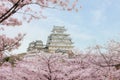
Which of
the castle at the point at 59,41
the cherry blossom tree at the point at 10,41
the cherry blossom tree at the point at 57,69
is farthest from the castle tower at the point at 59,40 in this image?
the cherry blossom tree at the point at 57,69

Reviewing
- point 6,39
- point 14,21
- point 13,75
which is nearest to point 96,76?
point 13,75

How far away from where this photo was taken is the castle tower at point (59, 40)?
200 feet

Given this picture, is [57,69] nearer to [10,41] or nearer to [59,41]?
[10,41]

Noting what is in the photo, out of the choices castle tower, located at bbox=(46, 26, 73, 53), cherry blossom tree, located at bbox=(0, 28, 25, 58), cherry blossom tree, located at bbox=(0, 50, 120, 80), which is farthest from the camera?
castle tower, located at bbox=(46, 26, 73, 53)

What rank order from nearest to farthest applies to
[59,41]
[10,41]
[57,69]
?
[57,69], [10,41], [59,41]

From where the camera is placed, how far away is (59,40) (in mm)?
62156

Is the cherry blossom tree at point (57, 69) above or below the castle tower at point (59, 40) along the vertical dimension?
below

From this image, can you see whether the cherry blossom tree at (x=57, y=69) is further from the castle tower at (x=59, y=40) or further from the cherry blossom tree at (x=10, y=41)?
the castle tower at (x=59, y=40)

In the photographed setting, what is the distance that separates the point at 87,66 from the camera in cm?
1247

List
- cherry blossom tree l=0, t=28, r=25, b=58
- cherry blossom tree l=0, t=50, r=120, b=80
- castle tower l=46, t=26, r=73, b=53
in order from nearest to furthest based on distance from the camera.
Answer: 1. cherry blossom tree l=0, t=50, r=120, b=80
2. cherry blossom tree l=0, t=28, r=25, b=58
3. castle tower l=46, t=26, r=73, b=53

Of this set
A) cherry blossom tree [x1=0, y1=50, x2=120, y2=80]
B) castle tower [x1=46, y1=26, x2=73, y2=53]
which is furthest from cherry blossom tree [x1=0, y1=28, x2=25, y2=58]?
castle tower [x1=46, y1=26, x2=73, y2=53]

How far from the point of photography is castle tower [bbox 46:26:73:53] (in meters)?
60.8

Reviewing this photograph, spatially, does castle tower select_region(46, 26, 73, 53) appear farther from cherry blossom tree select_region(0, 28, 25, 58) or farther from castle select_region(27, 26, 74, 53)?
cherry blossom tree select_region(0, 28, 25, 58)

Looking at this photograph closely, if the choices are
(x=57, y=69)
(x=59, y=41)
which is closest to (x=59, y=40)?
(x=59, y=41)
